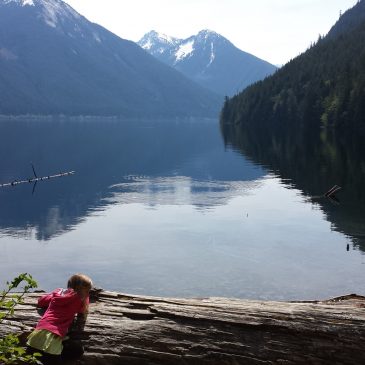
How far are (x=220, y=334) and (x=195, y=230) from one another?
35.4m

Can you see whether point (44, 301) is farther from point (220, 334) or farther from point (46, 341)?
point (220, 334)

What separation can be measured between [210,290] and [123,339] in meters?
19.6

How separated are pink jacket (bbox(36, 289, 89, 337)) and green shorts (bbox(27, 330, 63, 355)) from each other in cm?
10

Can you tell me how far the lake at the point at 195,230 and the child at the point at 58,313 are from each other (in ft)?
60.6

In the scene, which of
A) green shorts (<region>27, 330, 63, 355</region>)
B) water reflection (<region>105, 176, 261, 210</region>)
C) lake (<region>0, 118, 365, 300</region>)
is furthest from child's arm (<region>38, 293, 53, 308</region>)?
water reflection (<region>105, 176, 261, 210</region>)

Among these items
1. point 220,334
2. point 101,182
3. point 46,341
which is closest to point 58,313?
point 46,341

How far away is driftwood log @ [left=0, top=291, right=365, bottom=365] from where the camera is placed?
11055 mm

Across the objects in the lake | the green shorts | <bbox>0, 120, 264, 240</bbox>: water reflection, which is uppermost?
the green shorts

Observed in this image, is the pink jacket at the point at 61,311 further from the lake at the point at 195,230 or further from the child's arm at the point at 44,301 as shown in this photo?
the lake at the point at 195,230

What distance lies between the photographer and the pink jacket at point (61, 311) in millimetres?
11180

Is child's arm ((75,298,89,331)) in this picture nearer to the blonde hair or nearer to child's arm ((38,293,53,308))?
the blonde hair

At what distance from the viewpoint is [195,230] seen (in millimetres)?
46750

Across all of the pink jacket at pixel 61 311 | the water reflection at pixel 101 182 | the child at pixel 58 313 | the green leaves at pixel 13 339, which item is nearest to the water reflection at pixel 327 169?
the water reflection at pixel 101 182

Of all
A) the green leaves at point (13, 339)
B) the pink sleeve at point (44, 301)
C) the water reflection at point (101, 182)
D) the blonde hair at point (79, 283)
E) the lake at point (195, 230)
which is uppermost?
the green leaves at point (13, 339)
